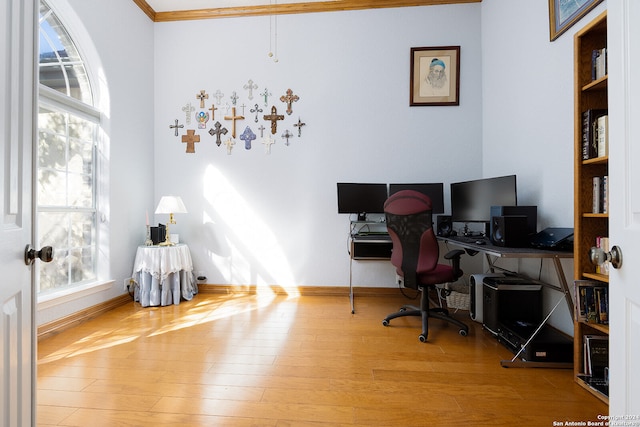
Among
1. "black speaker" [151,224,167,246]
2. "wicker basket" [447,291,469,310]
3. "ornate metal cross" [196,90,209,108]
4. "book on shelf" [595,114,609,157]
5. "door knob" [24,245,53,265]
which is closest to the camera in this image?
"door knob" [24,245,53,265]

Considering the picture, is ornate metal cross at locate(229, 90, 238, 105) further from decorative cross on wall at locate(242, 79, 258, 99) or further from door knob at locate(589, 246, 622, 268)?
door knob at locate(589, 246, 622, 268)

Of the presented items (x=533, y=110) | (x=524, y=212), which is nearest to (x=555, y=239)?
(x=524, y=212)

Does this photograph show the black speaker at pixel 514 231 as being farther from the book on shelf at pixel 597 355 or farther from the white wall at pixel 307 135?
the white wall at pixel 307 135

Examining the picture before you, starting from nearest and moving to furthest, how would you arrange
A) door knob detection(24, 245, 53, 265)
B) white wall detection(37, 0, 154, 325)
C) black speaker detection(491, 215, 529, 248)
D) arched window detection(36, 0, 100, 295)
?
door knob detection(24, 245, 53, 265)
black speaker detection(491, 215, 529, 248)
arched window detection(36, 0, 100, 295)
white wall detection(37, 0, 154, 325)

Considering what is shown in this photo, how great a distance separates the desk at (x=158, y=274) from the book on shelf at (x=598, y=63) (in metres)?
3.66

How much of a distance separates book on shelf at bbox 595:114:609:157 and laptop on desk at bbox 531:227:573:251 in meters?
0.56

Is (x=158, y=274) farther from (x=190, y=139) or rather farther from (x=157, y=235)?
(x=190, y=139)

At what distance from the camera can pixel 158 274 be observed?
3.26 m

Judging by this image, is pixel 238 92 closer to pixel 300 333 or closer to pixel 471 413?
pixel 300 333

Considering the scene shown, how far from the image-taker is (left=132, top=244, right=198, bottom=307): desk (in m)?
3.23

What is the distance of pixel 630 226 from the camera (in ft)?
2.69

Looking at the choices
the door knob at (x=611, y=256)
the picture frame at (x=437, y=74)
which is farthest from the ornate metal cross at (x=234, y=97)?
the door knob at (x=611, y=256)

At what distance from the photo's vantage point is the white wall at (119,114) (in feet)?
9.53

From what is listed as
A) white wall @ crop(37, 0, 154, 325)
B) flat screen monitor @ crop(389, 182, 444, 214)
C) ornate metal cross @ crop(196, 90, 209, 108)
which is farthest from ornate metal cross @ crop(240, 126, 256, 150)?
flat screen monitor @ crop(389, 182, 444, 214)
